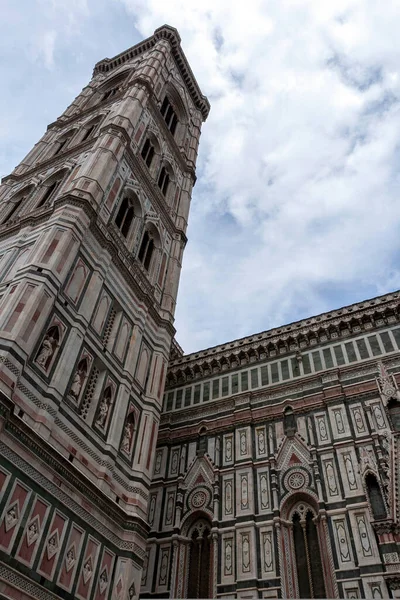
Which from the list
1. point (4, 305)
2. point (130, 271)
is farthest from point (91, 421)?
point (130, 271)

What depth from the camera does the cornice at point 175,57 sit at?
102ft

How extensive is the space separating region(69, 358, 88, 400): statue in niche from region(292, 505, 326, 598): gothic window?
720 cm

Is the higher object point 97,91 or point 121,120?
point 97,91

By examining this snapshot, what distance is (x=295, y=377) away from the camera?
1789 cm

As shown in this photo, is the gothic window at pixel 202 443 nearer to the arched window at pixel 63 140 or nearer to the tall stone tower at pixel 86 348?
the tall stone tower at pixel 86 348

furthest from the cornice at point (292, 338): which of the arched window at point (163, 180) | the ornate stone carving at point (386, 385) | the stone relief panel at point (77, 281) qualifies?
the stone relief panel at point (77, 281)

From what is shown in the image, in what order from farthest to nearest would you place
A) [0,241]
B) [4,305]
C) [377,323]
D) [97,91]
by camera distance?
[97,91] → [377,323] → [0,241] → [4,305]

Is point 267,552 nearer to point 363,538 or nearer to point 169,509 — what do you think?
point 363,538

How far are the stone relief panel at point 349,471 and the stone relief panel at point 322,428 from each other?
0.67 metres

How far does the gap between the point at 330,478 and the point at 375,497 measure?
135cm

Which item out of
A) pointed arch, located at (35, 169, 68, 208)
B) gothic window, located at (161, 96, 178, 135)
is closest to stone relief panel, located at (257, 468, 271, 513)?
pointed arch, located at (35, 169, 68, 208)

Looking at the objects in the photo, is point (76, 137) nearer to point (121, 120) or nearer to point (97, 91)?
point (121, 120)

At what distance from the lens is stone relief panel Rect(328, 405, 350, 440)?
15.3m

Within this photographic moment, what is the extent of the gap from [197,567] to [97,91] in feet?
80.3
